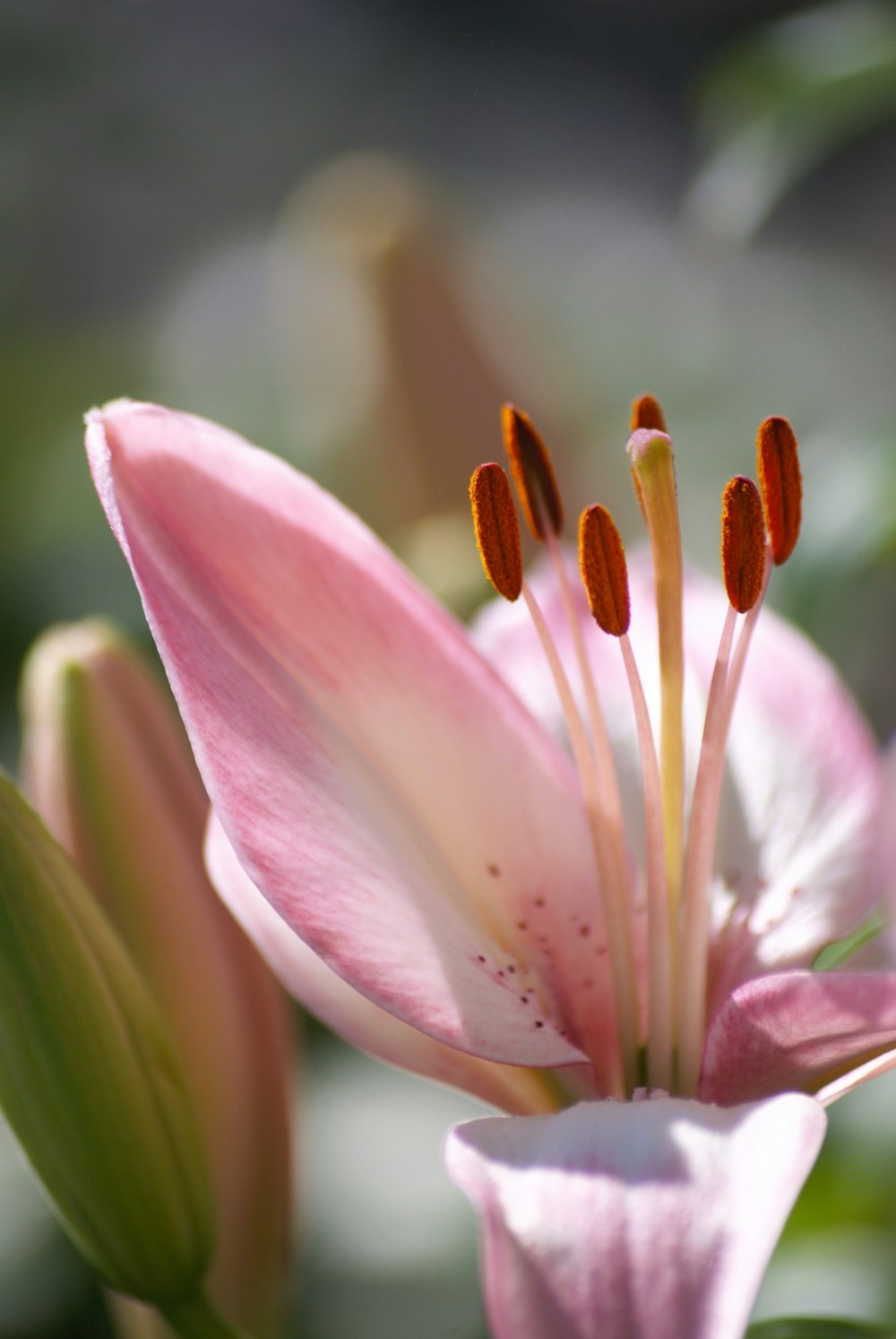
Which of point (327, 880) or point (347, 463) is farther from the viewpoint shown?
point (347, 463)

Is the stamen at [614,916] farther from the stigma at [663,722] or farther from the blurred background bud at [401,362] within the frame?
the blurred background bud at [401,362]

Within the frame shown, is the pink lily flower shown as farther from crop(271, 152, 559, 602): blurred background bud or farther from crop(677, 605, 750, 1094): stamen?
crop(271, 152, 559, 602): blurred background bud

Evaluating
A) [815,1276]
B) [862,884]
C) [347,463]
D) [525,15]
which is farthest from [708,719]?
[525,15]

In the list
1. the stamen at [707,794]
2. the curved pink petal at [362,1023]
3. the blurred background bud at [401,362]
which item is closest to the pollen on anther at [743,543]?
the stamen at [707,794]

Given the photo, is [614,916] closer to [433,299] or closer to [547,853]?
[547,853]

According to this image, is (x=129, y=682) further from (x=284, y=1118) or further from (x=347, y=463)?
(x=347, y=463)

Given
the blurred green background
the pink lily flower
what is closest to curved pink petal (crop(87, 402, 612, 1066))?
the pink lily flower
